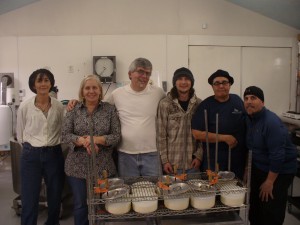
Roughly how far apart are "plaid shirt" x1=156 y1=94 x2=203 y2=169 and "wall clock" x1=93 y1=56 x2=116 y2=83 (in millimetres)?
2390

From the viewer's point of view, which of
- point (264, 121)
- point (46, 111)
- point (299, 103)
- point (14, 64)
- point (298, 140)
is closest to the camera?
point (264, 121)

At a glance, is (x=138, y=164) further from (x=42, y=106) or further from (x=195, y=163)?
(x=42, y=106)

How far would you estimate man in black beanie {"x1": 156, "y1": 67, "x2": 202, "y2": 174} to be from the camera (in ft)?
6.38

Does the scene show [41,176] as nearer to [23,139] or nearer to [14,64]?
[23,139]

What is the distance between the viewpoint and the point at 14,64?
425 centimetres

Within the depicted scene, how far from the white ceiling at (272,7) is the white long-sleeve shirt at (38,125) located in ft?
8.34

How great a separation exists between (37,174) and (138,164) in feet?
2.51

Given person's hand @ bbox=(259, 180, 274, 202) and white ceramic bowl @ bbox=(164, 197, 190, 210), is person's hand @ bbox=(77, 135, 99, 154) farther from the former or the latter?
person's hand @ bbox=(259, 180, 274, 202)

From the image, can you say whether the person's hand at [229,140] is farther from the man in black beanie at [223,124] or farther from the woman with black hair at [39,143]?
the woman with black hair at [39,143]

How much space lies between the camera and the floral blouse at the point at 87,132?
1.85m

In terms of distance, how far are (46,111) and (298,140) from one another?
2.71m

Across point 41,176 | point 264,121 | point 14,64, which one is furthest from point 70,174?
point 14,64

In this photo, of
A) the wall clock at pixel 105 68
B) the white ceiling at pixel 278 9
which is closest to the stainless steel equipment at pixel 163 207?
the wall clock at pixel 105 68

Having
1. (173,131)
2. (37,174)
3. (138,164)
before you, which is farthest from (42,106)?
(173,131)
